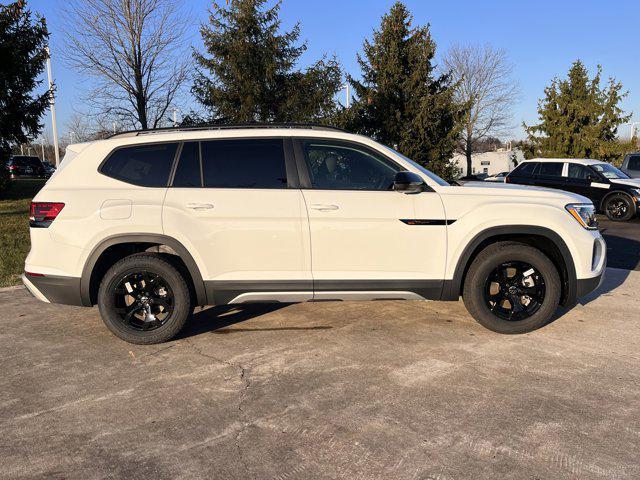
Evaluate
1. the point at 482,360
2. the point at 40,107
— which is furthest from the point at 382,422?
the point at 40,107

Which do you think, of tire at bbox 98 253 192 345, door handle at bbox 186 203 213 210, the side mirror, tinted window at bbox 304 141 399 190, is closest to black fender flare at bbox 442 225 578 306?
the side mirror

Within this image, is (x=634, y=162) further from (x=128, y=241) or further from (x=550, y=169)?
(x=128, y=241)

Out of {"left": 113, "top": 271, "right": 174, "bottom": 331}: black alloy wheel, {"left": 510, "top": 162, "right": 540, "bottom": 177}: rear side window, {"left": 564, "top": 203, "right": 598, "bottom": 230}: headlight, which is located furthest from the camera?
{"left": 510, "top": 162, "right": 540, "bottom": 177}: rear side window

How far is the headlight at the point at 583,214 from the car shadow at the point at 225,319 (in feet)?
8.17

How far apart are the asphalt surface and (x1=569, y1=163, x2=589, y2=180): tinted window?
1314mm

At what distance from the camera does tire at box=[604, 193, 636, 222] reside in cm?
1264

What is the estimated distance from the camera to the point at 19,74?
48.9ft

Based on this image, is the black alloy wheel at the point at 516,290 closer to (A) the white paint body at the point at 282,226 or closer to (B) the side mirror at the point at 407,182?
(A) the white paint body at the point at 282,226

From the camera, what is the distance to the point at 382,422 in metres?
2.99

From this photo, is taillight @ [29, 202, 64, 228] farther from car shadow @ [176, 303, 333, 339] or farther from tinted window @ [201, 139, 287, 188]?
car shadow @ [176, 303, 333, 339]

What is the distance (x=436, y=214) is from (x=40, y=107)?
16.0 metres

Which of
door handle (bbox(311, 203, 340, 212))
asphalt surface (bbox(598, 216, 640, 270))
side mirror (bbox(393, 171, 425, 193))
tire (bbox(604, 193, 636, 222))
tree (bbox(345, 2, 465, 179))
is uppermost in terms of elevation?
tree (bbox(345, 2, 465, 179))

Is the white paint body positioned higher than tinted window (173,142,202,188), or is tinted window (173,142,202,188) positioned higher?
tinted window (173,142,202,188)

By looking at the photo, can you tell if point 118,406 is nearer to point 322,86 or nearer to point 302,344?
point 302,344
